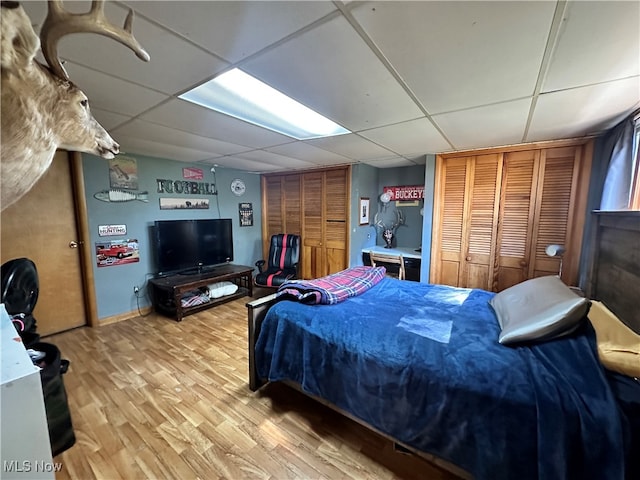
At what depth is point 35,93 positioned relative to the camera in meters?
0.86

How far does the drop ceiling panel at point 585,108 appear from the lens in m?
1.58

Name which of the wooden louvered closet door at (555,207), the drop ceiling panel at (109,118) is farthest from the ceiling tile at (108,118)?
the wooden louvered closet door at (555,207)

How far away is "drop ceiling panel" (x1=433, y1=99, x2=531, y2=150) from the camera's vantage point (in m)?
1.89

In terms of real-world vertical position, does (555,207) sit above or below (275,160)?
below

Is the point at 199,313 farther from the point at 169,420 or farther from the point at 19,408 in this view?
the point at 19,408

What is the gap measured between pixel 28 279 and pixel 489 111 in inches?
145

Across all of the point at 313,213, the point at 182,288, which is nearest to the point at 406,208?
the point at 313,213

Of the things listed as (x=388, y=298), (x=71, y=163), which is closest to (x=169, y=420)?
(x=388, y=298)

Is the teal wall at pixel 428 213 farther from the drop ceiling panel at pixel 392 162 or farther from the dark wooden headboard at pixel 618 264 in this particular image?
the dark wooden headboard at pixel 618 264

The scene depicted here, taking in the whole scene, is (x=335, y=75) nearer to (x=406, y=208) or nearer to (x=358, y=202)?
(x=358, y=202)

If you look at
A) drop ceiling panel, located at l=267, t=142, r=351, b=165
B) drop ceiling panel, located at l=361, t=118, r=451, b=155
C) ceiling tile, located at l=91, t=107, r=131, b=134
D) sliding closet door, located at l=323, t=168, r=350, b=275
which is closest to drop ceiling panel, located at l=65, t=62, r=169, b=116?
ceiling tile, located at l=91, t=107, r=131, b=134

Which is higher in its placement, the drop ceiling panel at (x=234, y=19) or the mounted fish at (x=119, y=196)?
the drop ceiling panel at (x=234, y=19)

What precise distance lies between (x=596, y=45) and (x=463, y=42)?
61 cm

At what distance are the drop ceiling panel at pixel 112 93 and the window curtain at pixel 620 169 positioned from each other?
138 inches
